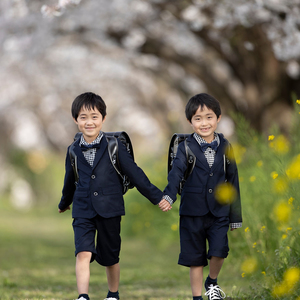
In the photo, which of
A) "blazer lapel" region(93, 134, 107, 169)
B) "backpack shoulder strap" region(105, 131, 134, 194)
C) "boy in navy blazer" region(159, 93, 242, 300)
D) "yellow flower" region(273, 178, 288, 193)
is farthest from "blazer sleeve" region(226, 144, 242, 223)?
"blazer lapel" region(93, 134, 107, 169)

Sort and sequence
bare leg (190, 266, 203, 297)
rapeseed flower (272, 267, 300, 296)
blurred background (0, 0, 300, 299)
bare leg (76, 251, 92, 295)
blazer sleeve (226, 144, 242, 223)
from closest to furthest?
rapeseed flower (272, 267, 300, 296) < bare leg (76, 251, 92, 295) < bare leg (190, 266, 203, 297) < blazer sleeve (226, 144, 242, 223) < blurred background (0, 0, 300, 299)

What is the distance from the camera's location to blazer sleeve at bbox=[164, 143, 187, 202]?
3.33m

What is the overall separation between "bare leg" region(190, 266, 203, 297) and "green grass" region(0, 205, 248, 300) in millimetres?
344

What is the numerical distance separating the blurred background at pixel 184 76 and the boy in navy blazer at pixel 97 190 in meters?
0.88

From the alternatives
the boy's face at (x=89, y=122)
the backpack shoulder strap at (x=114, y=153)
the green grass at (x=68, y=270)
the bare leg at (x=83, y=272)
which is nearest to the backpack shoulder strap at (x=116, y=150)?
the backpack shoulder strap at (x=114, y=153)

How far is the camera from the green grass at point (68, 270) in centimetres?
439

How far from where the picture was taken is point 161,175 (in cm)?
780

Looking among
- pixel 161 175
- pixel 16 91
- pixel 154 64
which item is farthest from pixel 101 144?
pixel 16 91

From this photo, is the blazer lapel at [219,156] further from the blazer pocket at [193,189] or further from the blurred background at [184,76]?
the blurred background at [184,76]

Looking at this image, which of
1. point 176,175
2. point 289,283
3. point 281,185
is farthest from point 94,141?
point 289,283

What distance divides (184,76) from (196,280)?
1008cm

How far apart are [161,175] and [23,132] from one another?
727 inches

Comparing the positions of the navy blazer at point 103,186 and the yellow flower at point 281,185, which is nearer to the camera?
the yellow flower at point 281,185

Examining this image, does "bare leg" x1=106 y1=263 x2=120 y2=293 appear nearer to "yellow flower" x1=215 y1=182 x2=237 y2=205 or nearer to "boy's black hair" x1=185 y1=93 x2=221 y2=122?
"yellow flower" x1=215 y1=182 x2=237 y2=205
